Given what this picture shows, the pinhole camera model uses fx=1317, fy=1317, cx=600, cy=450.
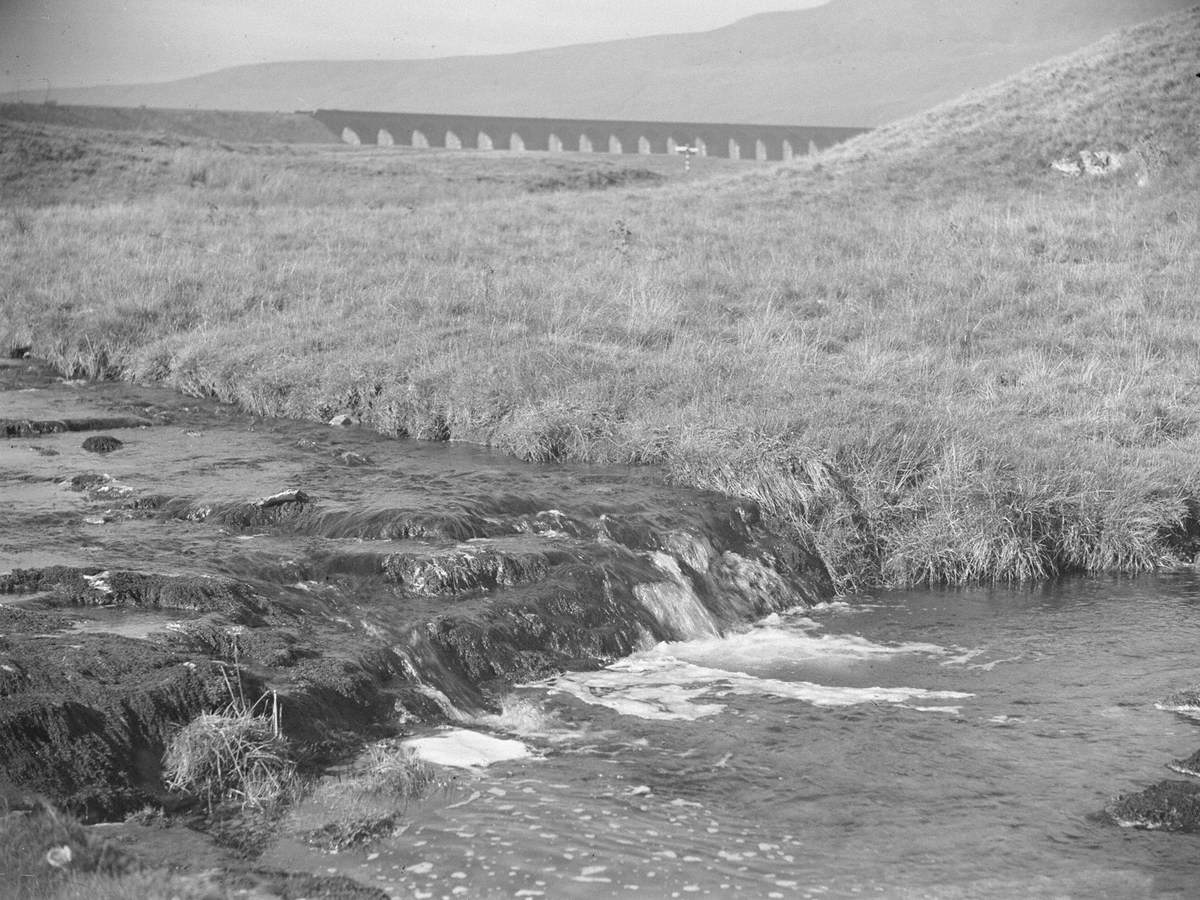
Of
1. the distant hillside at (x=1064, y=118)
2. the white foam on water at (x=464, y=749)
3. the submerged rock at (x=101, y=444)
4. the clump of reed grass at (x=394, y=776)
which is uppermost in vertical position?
the distant hillside at (x=1064, y=118)

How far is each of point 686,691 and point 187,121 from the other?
232ft

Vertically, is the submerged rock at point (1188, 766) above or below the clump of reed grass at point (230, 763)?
below

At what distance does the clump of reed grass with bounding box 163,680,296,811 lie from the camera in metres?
6.19

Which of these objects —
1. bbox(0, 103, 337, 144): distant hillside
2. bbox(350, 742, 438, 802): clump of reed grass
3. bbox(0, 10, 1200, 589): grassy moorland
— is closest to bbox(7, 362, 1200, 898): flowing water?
bbox(350, 742, 438, 802): clump of reed grass

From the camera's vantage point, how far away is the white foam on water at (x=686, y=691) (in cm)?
785

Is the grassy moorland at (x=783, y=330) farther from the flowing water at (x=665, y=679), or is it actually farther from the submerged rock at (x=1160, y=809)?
the submerged rock at (x=1160, y=809)

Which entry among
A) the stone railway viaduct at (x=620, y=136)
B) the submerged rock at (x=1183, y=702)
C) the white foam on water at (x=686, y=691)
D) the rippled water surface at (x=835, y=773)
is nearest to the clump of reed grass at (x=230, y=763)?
the rippled water surface at (x=835, y=773)

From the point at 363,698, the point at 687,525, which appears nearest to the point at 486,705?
the point at 363,698

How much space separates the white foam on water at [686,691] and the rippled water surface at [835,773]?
0.02m

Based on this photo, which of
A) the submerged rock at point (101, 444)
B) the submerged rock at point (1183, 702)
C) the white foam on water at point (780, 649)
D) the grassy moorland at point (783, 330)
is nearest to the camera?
the submerged rock at point (1183, 702)

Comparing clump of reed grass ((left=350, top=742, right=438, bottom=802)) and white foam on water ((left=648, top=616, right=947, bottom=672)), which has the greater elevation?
clump of reed grass ((left=350, top=742, right=438, bottom=802))

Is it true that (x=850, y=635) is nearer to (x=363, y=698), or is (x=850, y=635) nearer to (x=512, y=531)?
(x=512, y=531)

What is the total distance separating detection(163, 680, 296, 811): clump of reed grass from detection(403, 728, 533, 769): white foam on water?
742mm

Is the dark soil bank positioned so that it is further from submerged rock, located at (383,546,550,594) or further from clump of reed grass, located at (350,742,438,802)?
clump of reed grass, located at (350,742,438,802)
